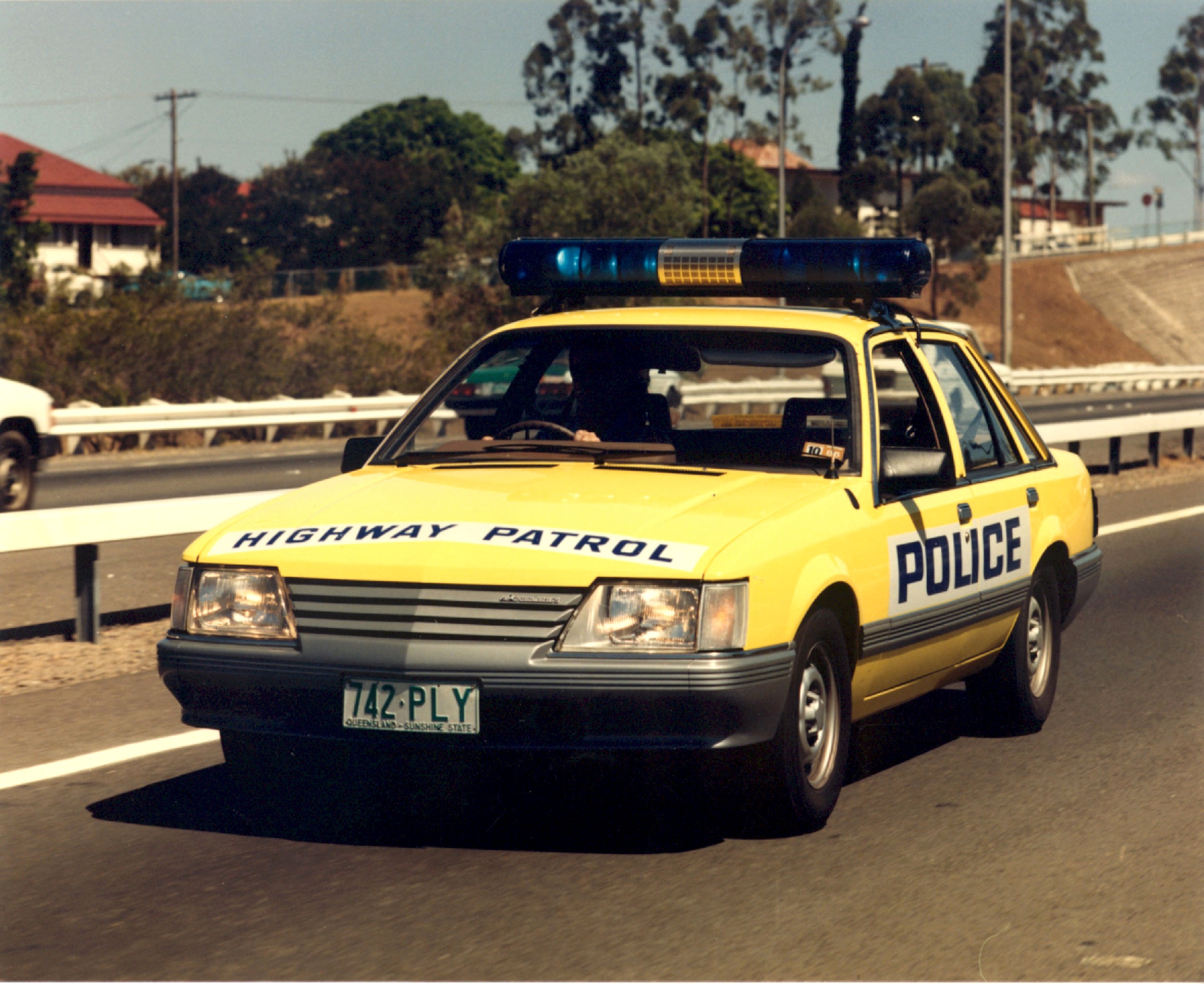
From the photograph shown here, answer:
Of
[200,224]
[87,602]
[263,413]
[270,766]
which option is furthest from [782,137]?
[200,224]

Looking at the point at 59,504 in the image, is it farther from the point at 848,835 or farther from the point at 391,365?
the point at 391,365

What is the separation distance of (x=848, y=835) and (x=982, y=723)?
1.90 metres

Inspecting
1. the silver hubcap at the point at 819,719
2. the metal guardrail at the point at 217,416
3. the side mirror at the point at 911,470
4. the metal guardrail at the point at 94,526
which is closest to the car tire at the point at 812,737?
the silver hubcap at the point at 819,719

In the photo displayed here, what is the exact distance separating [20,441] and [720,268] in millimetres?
10444

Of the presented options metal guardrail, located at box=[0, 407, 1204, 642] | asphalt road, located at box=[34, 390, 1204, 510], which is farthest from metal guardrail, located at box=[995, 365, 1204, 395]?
metal guardrail, located at box=[0, 407, 1204, 642]

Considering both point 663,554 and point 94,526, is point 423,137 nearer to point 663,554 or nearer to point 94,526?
point 94,526

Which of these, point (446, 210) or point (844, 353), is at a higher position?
point (446, 210)

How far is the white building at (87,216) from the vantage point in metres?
91.2

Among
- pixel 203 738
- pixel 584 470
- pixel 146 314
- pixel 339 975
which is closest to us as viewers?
pixel 339 975

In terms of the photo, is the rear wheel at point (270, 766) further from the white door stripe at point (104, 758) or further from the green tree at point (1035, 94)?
the green tree at point (1035, 94)

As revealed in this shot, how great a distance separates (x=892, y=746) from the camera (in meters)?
7.04

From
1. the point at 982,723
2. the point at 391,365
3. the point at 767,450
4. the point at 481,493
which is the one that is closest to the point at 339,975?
the point at 481,493

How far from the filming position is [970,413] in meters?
7.36

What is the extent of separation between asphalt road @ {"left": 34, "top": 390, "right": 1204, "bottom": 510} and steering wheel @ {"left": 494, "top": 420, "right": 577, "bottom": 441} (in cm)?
1115
